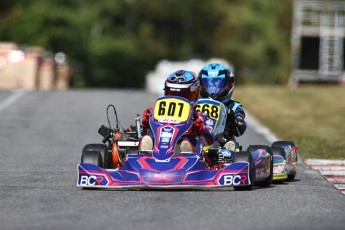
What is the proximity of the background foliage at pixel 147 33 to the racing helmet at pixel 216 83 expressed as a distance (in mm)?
50863

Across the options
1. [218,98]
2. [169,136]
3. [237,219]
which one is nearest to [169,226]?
[237,219]

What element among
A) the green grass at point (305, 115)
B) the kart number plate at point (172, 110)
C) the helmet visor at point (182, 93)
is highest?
the helmet visor at point (182, 93)

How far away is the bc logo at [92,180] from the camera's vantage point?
36.0 ft

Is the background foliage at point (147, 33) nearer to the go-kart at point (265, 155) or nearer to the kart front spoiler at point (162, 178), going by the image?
the go-kart at point (265, 155)

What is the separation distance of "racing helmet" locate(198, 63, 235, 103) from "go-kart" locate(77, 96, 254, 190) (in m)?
1.44

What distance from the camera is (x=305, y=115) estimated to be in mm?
24938

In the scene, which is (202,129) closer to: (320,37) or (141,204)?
(141,204)

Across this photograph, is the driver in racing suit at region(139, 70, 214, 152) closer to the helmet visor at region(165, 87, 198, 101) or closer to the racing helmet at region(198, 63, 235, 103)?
the helmet visor at region(165, 87, 198, 101)

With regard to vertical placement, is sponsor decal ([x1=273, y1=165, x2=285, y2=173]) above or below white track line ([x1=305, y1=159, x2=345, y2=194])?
above

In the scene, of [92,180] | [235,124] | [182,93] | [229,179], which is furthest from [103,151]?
[235,124]

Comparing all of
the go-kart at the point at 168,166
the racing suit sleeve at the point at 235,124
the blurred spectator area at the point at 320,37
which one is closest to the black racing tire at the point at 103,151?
→ the go-kart at the point at 168,166

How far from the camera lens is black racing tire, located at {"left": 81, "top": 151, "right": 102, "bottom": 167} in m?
11.5

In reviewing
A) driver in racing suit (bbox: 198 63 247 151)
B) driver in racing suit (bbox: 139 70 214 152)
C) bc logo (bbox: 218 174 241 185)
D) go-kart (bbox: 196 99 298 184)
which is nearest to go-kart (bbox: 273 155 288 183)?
go-kart (bbox: 196 99 298 184)

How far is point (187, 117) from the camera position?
11.5m
